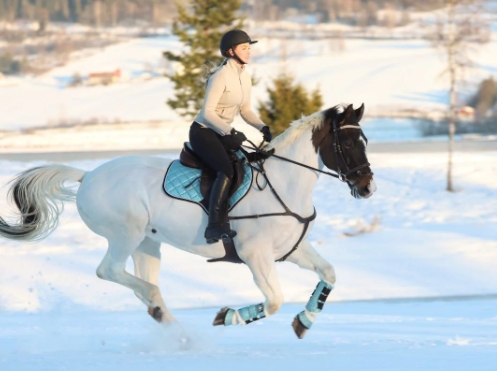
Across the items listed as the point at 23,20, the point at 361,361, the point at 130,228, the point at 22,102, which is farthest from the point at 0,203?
the point at 23,20

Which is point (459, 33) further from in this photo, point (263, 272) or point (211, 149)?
point (263, 272)

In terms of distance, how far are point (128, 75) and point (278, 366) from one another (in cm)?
5489

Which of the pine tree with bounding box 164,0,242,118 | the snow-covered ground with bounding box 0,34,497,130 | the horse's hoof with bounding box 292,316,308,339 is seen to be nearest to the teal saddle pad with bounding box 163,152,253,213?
the horse's hoof with bounding box 292,316,308,339

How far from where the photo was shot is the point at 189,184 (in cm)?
733

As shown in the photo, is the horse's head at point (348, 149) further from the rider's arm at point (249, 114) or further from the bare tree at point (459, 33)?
the bare tree at point (459, 33)

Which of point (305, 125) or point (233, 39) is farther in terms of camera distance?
point (305, 125)

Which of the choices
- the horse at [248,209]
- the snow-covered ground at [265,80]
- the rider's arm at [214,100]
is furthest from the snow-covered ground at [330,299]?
the snow-covered ground at [265,80]

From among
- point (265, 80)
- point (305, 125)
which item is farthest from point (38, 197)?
point (265, 80)

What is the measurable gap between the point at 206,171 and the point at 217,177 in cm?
25

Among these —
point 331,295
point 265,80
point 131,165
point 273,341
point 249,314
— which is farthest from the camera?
point 265,80

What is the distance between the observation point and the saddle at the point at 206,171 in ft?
23.7

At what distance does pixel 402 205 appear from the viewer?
57.7 feet

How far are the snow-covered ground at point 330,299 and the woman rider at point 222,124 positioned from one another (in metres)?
1.15

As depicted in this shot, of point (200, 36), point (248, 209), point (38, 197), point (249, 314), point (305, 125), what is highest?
point (305, 125)
